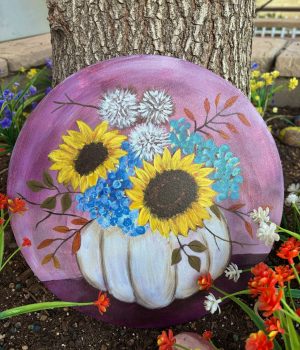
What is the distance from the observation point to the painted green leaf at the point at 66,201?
131 cm

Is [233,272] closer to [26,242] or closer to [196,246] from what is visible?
[196,246]

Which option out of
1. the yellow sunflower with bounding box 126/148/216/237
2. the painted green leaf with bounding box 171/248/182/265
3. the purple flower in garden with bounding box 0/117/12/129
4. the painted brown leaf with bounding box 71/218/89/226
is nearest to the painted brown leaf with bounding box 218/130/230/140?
the yellow sunflower with bounding box 126/148/216/237

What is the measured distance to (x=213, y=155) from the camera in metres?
1.33

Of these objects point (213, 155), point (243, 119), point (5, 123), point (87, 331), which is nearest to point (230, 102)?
point (243, 119)

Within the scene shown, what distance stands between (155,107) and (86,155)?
0.82ft

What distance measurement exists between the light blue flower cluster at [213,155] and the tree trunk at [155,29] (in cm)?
40

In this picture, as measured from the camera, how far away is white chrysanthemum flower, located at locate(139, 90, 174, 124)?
132 cm

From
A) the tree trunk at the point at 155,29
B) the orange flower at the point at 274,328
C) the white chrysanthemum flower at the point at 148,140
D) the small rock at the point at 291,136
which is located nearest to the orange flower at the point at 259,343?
the orange flower at the point at 274,328

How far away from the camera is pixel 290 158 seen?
2234 millimetres

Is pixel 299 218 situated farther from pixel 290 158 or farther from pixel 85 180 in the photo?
pixel 85 180

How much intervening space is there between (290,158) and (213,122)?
104 centimetres

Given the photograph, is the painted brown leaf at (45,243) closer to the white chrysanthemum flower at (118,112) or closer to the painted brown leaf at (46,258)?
the painted brown leaf at (46,258)

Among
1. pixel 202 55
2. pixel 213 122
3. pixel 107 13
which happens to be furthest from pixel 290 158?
pixel 107 13

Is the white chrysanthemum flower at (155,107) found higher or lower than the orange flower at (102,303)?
higher
